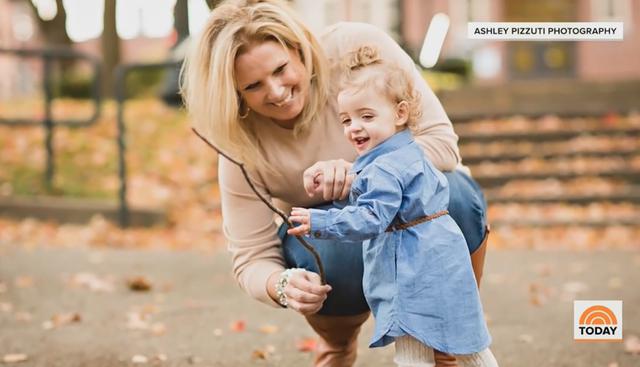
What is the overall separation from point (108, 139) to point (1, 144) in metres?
1.08

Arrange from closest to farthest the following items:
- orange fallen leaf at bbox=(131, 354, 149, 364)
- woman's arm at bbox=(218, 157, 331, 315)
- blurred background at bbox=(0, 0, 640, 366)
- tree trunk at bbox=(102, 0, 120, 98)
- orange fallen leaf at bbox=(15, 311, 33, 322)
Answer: woman's arm at bbox=(218, 157, 331, 315) < orange fallen leaf at bbox=(131, 354, 149, 364) < orange fallen leaf at bbox=(15, 311, 33, 322) < blurred background at bbox=(0, 0, 640, 366) < tree trunk at bbox=(102, 0, 120, 98)

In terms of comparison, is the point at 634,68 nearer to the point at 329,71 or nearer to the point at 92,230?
the point at 92,230

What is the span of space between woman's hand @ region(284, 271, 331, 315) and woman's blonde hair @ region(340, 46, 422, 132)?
50 cm

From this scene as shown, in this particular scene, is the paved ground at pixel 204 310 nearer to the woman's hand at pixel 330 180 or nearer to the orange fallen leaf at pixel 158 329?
the orange fallen leaf at pixel 158 329

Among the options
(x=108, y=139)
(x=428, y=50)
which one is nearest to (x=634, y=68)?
(x=428, y=50)

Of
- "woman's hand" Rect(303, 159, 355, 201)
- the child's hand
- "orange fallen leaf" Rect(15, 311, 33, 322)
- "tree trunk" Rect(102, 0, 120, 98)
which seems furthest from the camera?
"tree trunk" Rect(102, 0, 120, 98)

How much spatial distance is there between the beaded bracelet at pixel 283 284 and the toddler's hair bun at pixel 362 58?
0.62m

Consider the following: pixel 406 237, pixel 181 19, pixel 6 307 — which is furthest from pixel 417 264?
pixel 181 19

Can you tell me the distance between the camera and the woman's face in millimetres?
2688

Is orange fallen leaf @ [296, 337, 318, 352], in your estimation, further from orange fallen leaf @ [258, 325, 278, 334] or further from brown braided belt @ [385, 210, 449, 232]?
brown braided belt @ [385, 210, 449, 232]

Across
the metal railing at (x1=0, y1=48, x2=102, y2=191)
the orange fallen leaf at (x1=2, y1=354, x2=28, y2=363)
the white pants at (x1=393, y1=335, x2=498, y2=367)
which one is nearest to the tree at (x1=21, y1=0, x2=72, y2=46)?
the metal railing at (x1=0, y1=48, x2=102, y2=191)

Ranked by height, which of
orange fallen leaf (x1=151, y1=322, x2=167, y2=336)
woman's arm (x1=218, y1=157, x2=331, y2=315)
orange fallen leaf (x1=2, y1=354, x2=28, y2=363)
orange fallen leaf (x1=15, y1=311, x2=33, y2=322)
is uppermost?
woman's arm (x1=218, y1=157, x2=331, y2=315)

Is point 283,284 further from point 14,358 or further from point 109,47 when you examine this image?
point 109,47

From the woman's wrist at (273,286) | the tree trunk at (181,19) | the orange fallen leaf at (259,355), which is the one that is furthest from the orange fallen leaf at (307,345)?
the tree trunk at (181,19)
